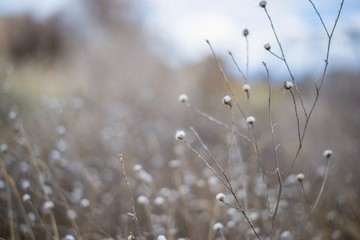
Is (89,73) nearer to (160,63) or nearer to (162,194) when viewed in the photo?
(160,63)

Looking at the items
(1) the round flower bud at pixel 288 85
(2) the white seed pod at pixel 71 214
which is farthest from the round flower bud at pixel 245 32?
(2) the white seed pod at pixel 71 214

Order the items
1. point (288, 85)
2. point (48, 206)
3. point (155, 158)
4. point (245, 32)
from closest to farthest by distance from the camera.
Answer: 1. point (288, 85)
2. point (245, 32)
3. point (48, 206)
4. point (155, 158)

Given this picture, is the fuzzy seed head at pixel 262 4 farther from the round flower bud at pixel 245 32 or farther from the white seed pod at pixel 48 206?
the white seed pod at pixel 48 206

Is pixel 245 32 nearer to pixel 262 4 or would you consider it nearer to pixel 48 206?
pixel 262 4

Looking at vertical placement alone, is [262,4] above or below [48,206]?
above

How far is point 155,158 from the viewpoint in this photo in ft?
13.3

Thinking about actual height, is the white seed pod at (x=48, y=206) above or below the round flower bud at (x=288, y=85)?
below

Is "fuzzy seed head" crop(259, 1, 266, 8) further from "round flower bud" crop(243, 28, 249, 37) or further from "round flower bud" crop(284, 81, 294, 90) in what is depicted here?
"round flower bud" crop(284, 81, 294, 90)

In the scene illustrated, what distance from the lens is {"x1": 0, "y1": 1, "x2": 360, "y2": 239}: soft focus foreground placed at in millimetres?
2656

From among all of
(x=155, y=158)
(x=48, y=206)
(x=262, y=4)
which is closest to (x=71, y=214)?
(x=48, y=206)

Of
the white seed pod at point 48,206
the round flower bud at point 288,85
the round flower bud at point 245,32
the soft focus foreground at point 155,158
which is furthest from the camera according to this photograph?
the soft focus foreground at point 155,158

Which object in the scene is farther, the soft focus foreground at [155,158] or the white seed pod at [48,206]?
the soft focus foreground at [155,158]

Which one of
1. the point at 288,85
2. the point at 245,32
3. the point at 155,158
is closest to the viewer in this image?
the point at 288,85

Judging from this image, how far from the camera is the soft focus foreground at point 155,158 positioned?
8.71 ft
